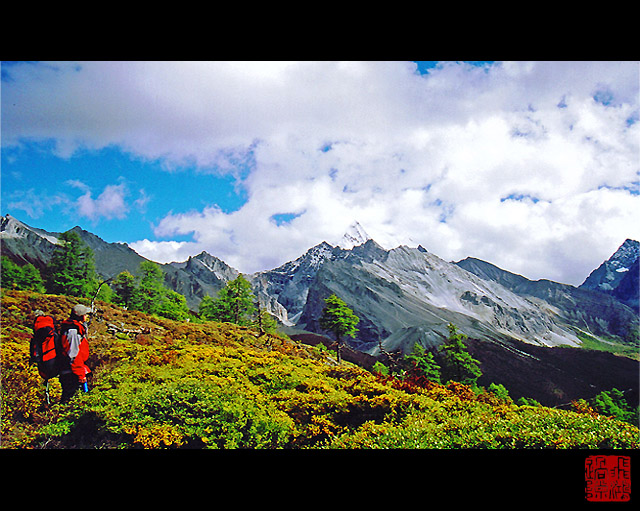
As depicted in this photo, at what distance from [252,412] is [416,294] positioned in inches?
2108

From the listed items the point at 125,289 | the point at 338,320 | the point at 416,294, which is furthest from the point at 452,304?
the point at 125,289

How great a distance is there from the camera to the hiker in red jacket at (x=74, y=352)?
6.01m

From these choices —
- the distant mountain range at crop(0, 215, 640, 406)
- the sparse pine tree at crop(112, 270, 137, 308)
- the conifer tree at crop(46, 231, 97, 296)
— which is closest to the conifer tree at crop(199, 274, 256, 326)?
the distant mountain range at crop(0, 215, 640, 406)

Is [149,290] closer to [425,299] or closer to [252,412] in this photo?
[252,412]

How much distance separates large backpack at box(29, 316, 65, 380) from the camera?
589 cm

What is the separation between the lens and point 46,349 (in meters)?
5.96

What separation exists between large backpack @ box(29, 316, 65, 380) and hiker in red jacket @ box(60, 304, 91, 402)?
0.35 ft

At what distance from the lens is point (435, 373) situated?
1149cm

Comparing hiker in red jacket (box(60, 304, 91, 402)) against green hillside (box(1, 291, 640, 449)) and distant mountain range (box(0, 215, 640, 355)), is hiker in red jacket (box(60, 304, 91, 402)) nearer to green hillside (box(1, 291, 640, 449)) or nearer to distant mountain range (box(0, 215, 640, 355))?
green hillside (box(1, 291, 640, 449))
